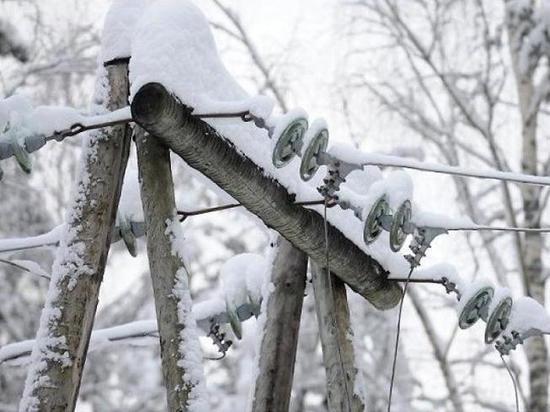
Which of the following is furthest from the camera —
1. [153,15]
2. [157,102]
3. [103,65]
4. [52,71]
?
[52,71]

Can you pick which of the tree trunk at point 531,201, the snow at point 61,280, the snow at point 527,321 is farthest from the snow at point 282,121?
the tree trunk at point 531,201

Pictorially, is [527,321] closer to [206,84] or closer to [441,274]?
[441,274]

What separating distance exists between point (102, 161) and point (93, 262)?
294mm

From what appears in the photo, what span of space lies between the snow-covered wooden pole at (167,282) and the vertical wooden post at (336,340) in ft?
2.25

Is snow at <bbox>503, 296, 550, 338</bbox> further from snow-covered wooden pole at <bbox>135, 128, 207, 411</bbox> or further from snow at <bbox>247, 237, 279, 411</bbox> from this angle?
snow-covered wooden pole at <bbox>135, 128, 207, 411</bbox>

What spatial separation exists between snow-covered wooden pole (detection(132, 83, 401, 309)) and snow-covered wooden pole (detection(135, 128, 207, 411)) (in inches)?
4.6

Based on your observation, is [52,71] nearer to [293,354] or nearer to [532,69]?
[532,69]

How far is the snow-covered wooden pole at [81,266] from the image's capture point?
2.51 metres

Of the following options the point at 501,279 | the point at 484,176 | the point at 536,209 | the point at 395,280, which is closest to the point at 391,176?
the point at 484,176

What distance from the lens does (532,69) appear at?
9281 mm

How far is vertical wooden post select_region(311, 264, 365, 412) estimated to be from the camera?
3189 millimetres

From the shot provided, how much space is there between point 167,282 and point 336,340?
0.80 m

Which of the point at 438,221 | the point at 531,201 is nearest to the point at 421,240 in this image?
the point at 438,221

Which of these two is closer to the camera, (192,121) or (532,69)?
(192,121)
